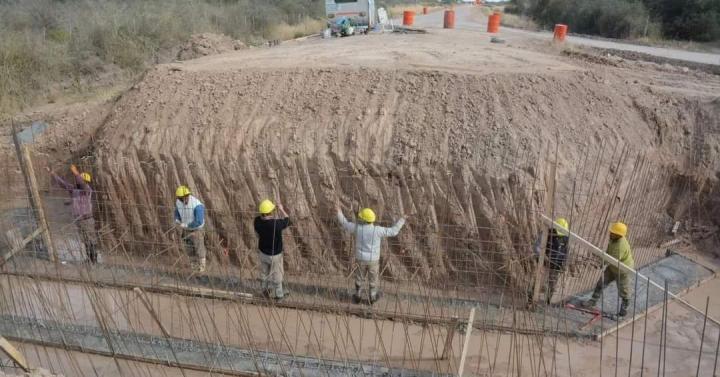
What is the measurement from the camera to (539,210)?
6395 mm

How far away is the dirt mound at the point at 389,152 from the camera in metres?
6.62

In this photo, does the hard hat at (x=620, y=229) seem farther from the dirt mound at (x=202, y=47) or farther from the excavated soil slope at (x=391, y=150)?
the dirt mound at (x=202, y=47)

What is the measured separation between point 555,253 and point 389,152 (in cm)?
262

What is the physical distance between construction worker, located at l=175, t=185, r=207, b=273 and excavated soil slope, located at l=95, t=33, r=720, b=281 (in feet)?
1.12

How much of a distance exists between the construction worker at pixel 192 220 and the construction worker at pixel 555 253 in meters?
4.40

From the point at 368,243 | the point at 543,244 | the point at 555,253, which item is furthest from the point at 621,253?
the point at 368,243

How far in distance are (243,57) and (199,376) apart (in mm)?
7541

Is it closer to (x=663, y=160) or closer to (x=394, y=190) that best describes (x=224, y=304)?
(x=394, y=190)

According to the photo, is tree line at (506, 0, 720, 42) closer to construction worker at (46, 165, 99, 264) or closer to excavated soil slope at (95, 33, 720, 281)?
excavated soil slope at (95, 33, 720, 281)

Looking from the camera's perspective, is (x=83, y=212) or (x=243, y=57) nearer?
(x=83, y=212)

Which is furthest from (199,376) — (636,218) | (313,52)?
(313,52)

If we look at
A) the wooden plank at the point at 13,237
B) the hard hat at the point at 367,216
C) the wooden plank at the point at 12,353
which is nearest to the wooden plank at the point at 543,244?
the hard hat at the point at 367,216

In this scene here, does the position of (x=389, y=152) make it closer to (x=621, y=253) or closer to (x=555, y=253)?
(x=555, y=253)

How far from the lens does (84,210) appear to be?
269 inches
